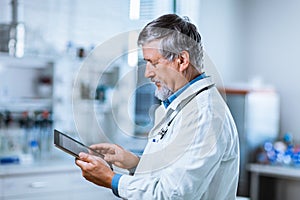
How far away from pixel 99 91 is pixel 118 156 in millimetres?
1490

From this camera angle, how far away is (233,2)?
3.81 m

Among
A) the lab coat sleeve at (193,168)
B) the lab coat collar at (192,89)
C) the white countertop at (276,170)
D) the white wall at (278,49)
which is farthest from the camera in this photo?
the white wall at (278,49)

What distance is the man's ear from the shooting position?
1271mm

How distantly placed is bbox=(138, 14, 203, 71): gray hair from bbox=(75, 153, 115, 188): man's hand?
0.34m

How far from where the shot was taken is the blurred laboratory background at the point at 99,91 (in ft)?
8.11

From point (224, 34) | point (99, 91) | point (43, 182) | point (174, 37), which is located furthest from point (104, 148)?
point (224, 34)

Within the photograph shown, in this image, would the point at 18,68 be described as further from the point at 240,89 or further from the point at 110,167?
the point at 110,167

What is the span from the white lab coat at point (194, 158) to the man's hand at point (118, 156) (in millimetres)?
84

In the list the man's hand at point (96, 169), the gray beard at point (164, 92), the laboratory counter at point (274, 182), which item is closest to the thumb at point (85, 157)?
the man's hand at point (96, 169)

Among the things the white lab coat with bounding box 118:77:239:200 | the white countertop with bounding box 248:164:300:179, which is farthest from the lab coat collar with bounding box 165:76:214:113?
the white countertop with bounding box 248:164:300:179

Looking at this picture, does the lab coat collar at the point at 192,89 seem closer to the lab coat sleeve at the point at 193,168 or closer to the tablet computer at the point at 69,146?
the lab coat sleeve at the point at 193,168

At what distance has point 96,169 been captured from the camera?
4.02ft

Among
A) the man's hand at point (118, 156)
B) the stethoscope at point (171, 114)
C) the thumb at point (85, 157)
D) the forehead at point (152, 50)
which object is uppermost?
the forehead at point (152, 50)

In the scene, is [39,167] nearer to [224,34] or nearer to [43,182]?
[43,182]
